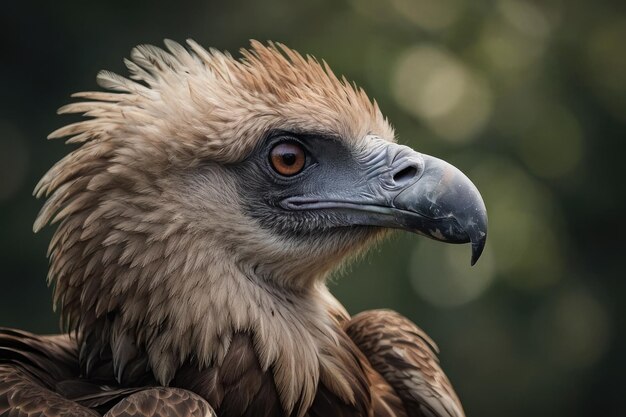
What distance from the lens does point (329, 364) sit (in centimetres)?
381

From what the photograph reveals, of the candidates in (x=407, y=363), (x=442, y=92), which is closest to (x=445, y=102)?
(x=442, y=92)

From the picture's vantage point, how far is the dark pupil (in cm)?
386

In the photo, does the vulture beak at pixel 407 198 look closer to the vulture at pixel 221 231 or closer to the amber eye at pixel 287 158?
the vulture at pixel 221 231

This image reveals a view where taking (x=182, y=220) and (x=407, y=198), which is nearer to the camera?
(x=182, y=220)

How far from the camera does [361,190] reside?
3.91m

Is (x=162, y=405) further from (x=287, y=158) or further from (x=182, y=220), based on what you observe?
(x=287, y=158)

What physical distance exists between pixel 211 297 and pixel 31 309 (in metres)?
5.38

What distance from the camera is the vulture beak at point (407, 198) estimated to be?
3.64 meters

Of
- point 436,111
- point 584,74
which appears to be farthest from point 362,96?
point 584,74

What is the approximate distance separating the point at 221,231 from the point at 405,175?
0.76m

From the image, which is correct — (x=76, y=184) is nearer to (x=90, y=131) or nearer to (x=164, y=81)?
(x=90, y=131)

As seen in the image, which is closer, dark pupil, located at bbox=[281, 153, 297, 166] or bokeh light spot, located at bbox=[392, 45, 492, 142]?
dark pupil, located at bbox=[281, 153, 297, 166]

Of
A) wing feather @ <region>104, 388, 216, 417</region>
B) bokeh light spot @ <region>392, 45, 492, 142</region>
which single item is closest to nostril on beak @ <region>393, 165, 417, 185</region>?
wing feather @ <region>104, 388, 216, 417</region>

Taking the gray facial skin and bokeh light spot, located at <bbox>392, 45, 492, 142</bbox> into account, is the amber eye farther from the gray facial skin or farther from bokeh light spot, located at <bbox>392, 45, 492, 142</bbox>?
bokeh light spot, located at <bbox>392, 45, 492, 142</bbox>
